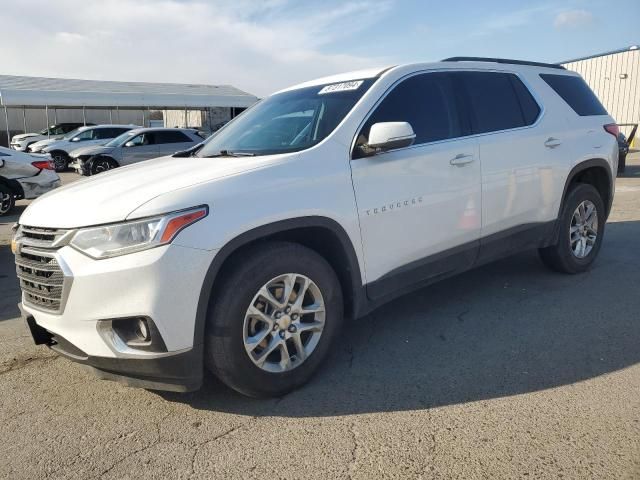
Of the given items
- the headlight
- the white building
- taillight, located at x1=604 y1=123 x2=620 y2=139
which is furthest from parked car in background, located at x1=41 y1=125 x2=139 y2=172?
the headlight

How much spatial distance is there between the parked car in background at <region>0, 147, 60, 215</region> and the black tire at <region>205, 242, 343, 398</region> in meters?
8.90

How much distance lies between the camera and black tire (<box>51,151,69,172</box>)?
67.8 feet

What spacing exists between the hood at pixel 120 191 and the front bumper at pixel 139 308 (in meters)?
0.20

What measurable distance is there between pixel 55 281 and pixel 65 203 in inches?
17.8

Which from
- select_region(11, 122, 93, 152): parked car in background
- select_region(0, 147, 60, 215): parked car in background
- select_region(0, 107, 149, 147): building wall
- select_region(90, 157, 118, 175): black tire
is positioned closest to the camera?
select_region(0, 147, 60, 215): parked car in background

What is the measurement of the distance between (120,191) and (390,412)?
187cm

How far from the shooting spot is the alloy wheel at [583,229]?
4.95 meters

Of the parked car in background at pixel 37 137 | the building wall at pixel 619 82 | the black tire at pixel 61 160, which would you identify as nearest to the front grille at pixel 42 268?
the black tire at pixel 61 160

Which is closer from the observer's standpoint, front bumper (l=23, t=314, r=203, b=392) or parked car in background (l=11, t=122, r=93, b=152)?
front bumper (l=23, t=314, r=203, b=392)

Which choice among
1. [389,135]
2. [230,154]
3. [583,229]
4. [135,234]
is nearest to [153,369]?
[135,234]

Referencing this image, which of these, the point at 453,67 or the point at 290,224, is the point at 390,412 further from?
the point at 453,67

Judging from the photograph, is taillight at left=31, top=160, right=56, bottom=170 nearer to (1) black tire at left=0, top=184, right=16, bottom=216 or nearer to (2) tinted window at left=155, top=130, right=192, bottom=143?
(1) black tire at left=0, top=184, right=16, bottom=216

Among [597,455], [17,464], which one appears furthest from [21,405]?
[597,455]

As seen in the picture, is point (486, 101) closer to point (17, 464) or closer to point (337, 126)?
point (337, 126)
